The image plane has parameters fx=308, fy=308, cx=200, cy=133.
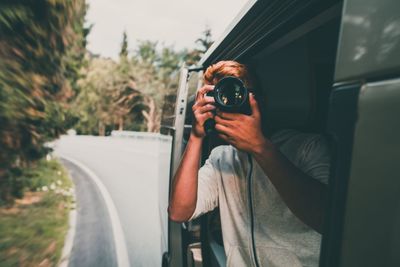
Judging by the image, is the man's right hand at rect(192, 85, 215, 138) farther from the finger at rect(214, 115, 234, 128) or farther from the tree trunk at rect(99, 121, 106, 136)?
the tree trunk at rect(99, 121, 106, 136)

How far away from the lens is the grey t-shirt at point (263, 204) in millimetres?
1302

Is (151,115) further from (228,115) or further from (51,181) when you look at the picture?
(228,115)

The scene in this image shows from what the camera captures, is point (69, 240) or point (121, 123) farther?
point (121, 123)

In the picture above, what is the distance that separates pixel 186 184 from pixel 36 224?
490cm

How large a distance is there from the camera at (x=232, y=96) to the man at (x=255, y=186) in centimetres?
3

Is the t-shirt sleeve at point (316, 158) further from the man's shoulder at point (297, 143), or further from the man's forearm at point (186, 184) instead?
the man's forearm at point (186, 184)

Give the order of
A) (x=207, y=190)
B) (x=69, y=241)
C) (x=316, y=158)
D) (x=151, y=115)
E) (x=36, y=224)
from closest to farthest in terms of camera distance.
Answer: (x=316, y=158), (x=207, y=190), (x=69, y=241), (x=36, y=224), (x=151, y=115)

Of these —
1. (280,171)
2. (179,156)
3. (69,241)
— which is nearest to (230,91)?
(280,171)

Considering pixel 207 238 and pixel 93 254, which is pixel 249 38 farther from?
pixel 93 254

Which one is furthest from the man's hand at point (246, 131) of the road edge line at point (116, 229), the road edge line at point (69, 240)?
the road edge line at point (69, 240)

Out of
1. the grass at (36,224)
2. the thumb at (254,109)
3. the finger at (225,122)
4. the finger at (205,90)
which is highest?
the finger at (205,90)

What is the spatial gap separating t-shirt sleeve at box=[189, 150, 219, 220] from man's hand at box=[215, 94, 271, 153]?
0.56 m

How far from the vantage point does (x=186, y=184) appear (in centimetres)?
146

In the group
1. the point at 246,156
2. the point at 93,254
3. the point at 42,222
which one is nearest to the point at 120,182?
the point at 42,222
